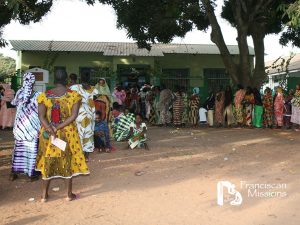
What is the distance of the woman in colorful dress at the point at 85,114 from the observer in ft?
22.8

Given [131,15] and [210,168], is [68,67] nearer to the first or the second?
[131,15]

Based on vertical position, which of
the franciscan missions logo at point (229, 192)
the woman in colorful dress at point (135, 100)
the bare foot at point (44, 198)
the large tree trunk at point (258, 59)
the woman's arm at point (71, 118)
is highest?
the large tree trunk at point (258, 59)

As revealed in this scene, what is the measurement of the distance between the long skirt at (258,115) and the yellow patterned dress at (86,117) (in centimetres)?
735

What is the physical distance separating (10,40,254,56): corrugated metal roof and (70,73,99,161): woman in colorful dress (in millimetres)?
14889

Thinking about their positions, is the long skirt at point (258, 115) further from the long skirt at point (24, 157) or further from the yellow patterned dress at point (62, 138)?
the yellow patterned dress at point (62, 138)

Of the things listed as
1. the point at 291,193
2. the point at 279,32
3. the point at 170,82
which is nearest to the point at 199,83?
the point at 170,82

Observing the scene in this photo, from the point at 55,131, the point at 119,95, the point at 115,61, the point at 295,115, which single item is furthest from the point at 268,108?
the point at 115,61

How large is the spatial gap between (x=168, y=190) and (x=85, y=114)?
2.40 m

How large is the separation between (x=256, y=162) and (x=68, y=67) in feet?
58.5

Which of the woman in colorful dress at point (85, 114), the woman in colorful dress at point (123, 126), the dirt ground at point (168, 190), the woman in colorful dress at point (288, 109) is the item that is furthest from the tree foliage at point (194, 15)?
the woman in colorful dress at point (85, 114)

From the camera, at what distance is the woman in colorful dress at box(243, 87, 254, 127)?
1314cm

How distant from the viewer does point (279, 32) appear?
636 inches

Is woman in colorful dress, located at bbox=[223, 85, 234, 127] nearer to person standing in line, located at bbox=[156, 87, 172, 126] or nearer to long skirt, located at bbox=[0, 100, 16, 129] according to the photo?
person standing in line, located at bbox=[156, 87, 172, 126]

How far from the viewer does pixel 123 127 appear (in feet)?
30.9
